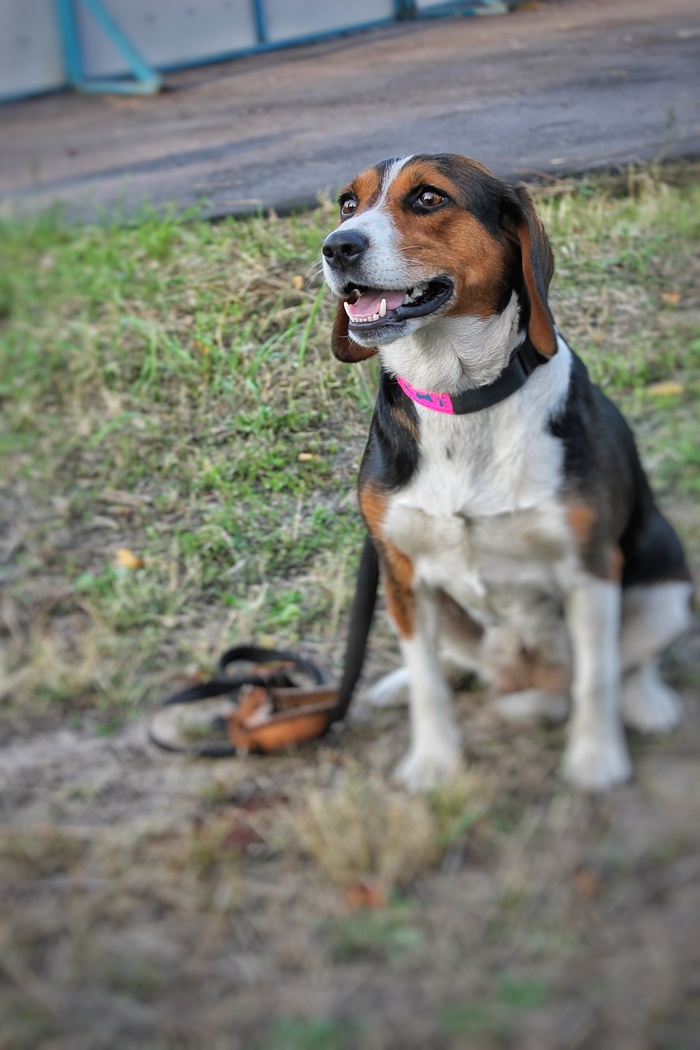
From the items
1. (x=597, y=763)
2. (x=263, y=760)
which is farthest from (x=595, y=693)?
(x=263, y=760)

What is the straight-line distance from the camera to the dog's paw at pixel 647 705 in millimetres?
2455

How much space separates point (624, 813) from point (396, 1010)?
0.64 meters

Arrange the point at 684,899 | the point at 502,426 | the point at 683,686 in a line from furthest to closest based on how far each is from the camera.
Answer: the point at 683,686 < the point at 502,426 < the point at 684,899

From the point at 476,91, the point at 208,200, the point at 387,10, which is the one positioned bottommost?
the point at 208,200

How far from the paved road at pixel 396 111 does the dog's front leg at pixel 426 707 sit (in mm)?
1562

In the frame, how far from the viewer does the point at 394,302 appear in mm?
2268

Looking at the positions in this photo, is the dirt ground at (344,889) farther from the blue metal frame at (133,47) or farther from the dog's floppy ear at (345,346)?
the dog's floppy ear at (345,346)

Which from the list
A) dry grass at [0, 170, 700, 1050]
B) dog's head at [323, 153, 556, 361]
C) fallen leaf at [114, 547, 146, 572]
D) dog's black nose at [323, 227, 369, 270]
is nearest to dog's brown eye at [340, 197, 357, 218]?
dog's head at [323, 153, 556, 361]

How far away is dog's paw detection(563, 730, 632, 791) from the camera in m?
2.28

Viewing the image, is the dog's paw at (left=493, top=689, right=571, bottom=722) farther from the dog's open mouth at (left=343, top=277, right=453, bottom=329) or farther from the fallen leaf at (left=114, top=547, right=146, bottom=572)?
the fallen leaf at (left=114, top=547, right=146, bottom=572)

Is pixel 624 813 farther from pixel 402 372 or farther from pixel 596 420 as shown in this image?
pixel 402 372

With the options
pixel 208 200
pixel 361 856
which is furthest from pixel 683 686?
pixel 208 200

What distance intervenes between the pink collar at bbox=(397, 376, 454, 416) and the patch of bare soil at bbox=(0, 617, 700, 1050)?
30.6 inches

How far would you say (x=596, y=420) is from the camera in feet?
7.70
